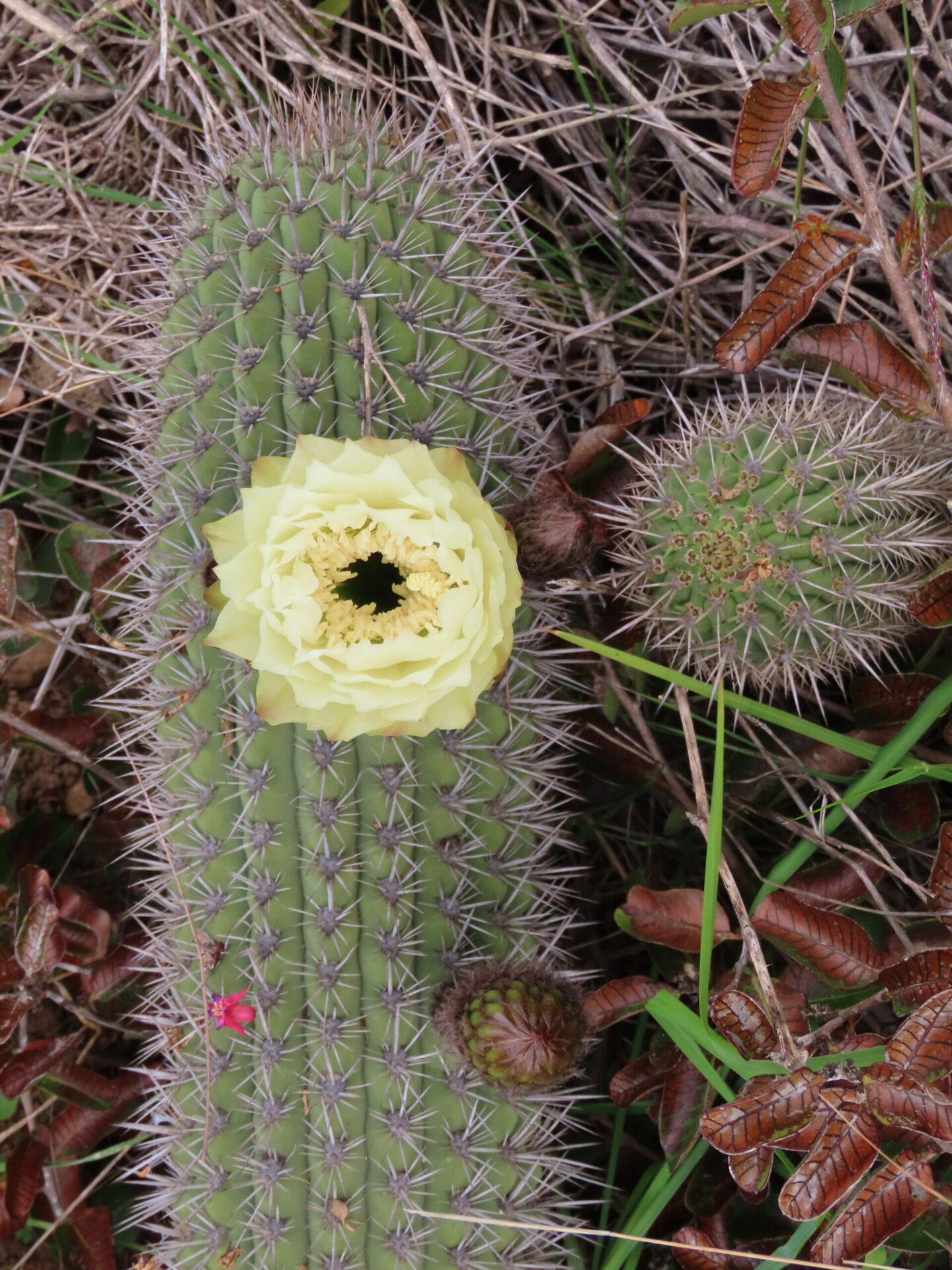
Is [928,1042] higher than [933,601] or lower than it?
lower

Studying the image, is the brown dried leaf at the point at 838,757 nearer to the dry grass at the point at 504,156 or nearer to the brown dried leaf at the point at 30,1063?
the dry grass at the point at 504,156

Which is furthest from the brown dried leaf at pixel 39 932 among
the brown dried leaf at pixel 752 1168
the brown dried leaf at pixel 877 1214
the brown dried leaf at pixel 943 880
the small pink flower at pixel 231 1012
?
the brown dried leaf at pixel 943 880

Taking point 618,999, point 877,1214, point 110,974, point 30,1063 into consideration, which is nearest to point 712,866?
point 618,999

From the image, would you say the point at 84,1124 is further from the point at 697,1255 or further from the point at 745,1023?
the point at 745,1023

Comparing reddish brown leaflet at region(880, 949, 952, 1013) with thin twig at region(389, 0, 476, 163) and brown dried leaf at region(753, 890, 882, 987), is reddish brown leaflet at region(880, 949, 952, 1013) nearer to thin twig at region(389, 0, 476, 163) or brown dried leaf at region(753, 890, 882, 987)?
brown dried leaf at region(753, 890, 882, 987)

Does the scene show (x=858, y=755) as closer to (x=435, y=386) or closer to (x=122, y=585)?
(x=435, y=386)

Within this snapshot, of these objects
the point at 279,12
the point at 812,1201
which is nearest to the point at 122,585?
the point at 279,12
